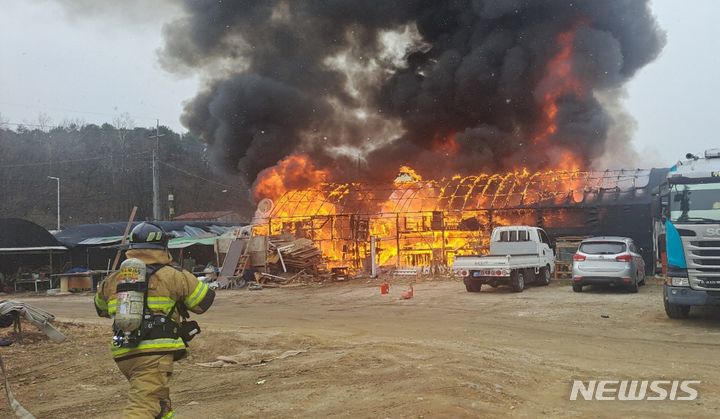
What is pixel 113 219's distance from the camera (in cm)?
5919

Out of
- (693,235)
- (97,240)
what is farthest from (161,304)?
(97,240)

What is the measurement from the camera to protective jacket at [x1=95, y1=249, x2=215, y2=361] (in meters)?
4.02

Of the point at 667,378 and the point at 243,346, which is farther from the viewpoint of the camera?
the point at 243,346

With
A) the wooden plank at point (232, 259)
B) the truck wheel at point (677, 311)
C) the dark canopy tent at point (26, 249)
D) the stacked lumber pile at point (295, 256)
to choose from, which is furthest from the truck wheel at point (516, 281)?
the dark canopy tent at point (26, 249)

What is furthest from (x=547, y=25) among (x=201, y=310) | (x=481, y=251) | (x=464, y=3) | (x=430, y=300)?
(x=201, y=310)

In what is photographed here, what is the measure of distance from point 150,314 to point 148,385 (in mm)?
464

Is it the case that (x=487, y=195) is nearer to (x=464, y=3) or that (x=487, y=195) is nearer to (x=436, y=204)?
(x=436, y=204)

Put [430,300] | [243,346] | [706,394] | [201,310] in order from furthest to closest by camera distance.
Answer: [430,300]
[243,346]
[706,394]
[201,310]

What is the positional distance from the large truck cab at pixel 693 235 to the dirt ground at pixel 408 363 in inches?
26.8

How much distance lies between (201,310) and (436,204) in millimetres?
23609

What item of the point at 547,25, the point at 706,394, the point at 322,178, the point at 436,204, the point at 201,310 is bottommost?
the point at 706,394

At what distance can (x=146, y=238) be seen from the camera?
424cm

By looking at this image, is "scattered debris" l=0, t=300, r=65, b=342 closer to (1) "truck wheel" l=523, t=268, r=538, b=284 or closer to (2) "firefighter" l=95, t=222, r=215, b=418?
(2) "firefighter" l=95, t=222, r=215, b=418

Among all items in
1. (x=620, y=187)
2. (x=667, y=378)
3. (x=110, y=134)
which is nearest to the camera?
(x=667, y=378)
